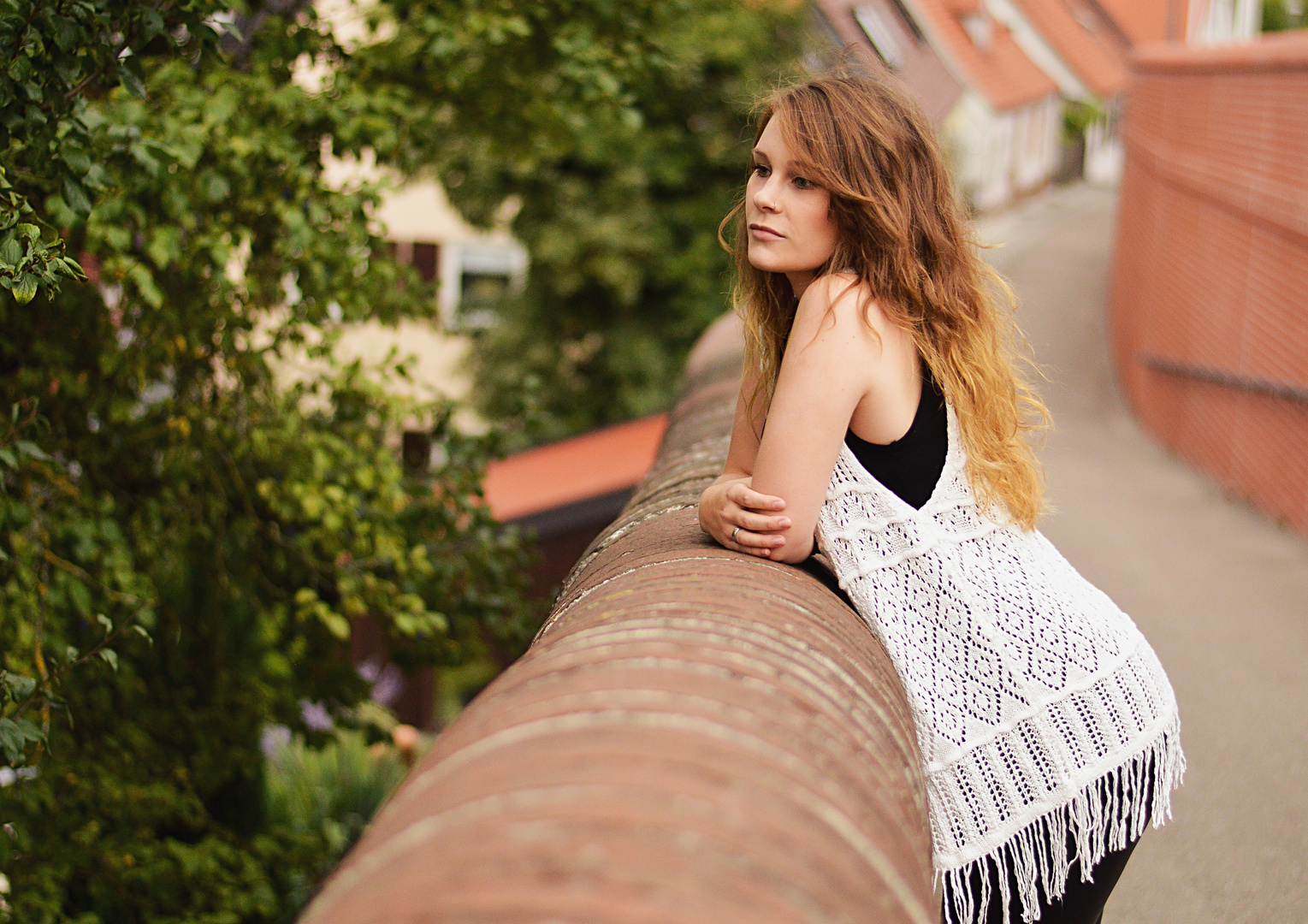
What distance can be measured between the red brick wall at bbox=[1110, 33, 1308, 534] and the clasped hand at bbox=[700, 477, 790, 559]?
5.24m

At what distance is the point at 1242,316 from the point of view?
7633 millimetres

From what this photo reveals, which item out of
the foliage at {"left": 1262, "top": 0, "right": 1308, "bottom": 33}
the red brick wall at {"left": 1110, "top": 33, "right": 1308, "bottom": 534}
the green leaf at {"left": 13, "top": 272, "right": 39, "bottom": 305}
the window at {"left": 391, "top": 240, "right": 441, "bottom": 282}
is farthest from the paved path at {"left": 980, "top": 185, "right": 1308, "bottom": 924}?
the foliage at {"left": 1262, "top": 0, "right": 1308, "bottom": 33}

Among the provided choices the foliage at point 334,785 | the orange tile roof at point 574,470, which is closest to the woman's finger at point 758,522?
the foliage at point 334,785

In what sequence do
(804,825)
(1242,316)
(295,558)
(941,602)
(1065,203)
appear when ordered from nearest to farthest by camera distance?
(804,825) < (941,602) < (295,558) < (1242,316) < (1065,203)

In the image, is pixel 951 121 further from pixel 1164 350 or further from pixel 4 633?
pixel 4 633

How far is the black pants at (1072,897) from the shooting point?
1.82 meters

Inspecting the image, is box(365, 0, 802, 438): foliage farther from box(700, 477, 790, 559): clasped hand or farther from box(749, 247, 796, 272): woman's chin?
box(700, 477, 790, 559): clasped hand

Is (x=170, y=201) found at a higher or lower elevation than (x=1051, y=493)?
higher

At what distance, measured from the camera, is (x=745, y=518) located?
1.82m

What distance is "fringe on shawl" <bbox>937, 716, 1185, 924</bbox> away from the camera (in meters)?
1.78

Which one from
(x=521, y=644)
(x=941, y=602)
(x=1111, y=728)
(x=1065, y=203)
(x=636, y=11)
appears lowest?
(x=1065, y=203)

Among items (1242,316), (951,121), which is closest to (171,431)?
(1242,316)

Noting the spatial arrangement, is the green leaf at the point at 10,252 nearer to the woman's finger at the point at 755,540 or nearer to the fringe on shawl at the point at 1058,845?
the woman's finger at the point at 755,540

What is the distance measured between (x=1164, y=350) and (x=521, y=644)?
7.76 metres
